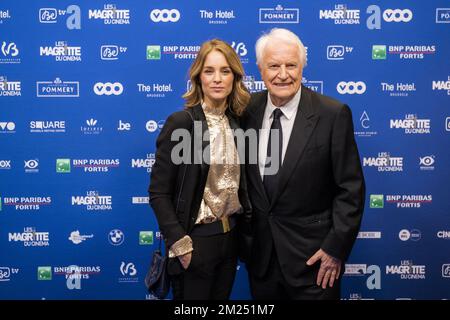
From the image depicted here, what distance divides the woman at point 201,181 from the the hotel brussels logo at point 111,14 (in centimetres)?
126

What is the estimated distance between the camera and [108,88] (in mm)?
3117

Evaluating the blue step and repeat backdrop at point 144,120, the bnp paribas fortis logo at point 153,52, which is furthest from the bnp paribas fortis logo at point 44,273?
the bnp paribas fortis logo at point 153,52

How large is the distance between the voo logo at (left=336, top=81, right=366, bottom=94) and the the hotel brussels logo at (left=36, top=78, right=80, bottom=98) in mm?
1809

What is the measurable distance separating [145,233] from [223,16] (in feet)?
5.31

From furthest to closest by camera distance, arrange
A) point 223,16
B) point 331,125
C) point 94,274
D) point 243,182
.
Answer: point 94,274
point 223,16
point 243,182
point 331,125

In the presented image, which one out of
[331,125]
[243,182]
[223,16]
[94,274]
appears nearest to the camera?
[331,125]

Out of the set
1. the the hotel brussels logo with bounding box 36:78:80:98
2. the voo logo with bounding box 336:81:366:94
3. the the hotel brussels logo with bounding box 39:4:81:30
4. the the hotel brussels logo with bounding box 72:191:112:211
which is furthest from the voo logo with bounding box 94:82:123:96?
the voo logo with bounding box 336:81:366:94

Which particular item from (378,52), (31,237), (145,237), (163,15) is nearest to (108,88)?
(163,15)

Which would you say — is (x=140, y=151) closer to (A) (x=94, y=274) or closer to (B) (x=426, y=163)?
(A) (x=94, y=274)

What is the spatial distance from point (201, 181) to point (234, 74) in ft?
1.73

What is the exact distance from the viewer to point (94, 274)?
10.8 ft

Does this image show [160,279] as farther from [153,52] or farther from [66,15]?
[66,15]

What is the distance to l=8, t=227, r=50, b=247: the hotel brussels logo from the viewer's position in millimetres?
3217

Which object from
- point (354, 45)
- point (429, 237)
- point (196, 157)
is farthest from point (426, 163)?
point (196, 157)
